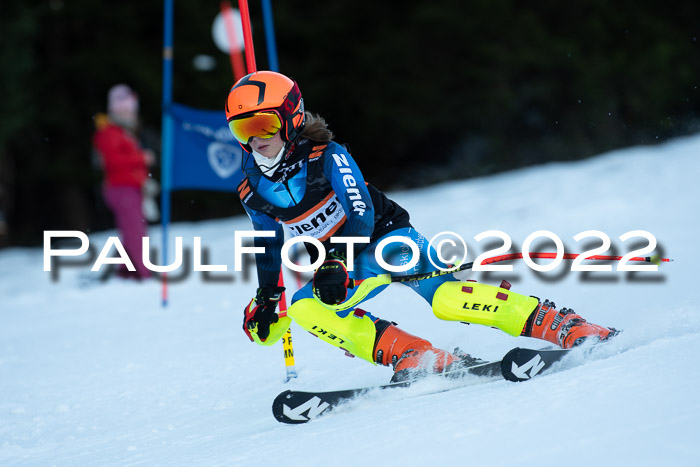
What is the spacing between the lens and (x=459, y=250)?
27.6 feet

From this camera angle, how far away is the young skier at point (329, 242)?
348 centimetres

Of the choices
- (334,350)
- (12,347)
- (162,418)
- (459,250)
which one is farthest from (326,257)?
(459,250)

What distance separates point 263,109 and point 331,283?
0.82 metres

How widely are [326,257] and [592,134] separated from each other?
15673 millimetres

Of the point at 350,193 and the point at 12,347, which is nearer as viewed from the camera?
the point at 350,193

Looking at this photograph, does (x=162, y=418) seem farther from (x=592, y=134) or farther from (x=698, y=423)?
A: (x=592, y=134)

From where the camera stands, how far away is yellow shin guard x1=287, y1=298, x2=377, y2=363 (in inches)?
143

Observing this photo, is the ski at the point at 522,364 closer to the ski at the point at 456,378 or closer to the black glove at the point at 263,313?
the ski at the point at 456,378

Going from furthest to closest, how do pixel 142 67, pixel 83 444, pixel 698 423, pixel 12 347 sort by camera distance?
pixel 142 67 → pixel 12 347 → pixel 83 444 → pixel 698 423

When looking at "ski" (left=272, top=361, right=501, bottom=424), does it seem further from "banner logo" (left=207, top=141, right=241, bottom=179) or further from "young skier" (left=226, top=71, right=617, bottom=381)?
"banner logo" (left=207, top=141, right=241, bottom=179)

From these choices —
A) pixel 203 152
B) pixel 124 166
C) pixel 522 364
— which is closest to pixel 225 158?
pixel 203 152

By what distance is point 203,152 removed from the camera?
737cm

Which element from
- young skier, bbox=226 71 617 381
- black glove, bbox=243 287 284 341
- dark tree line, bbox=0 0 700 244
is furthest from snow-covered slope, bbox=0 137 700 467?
dark tree line, bbox=0 0 700 244

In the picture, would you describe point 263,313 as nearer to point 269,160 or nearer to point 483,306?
point 269,160
